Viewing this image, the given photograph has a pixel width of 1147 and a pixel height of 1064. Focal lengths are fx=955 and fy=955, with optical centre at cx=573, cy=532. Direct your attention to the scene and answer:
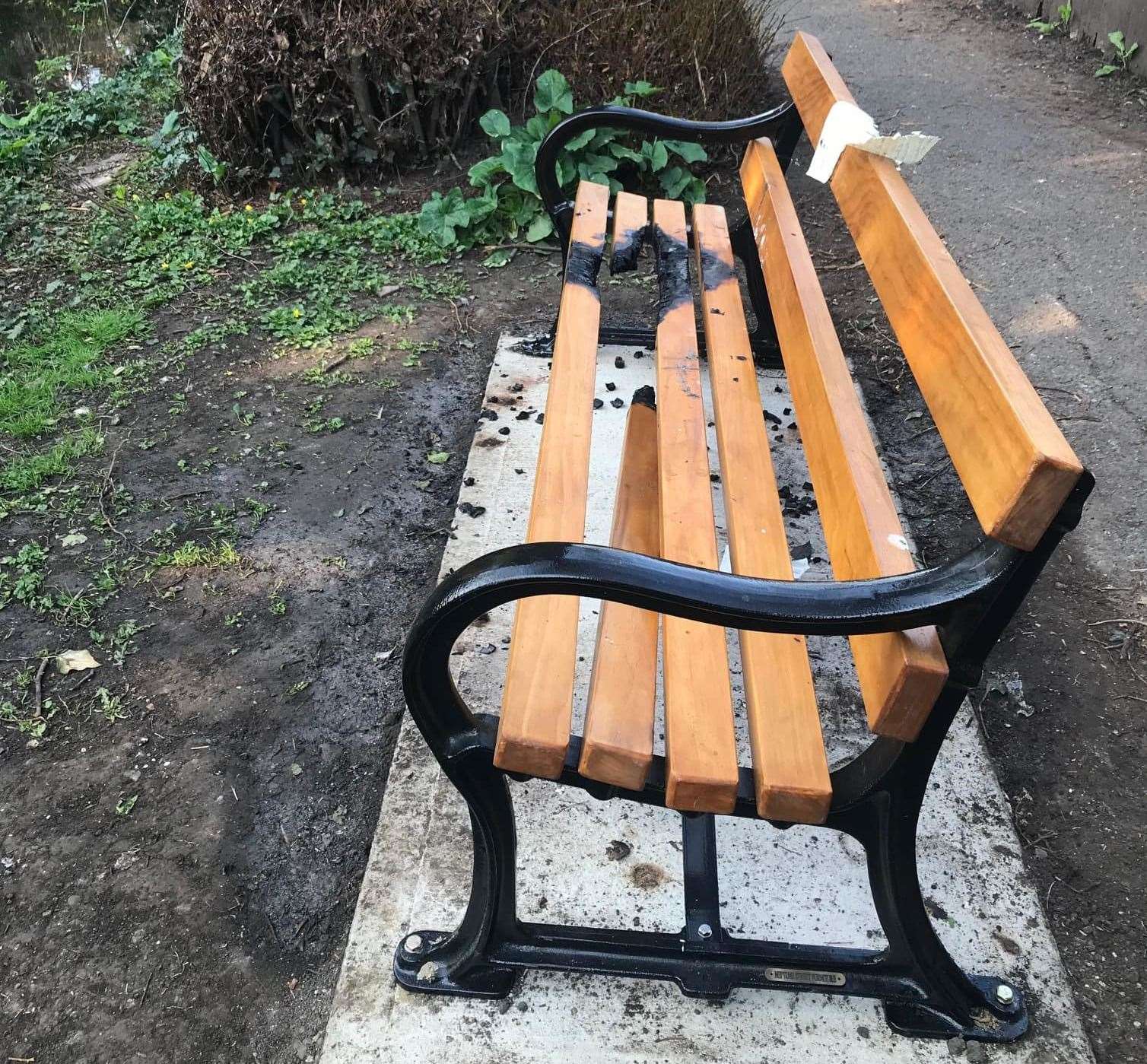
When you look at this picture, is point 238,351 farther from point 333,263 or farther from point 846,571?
point 846,571

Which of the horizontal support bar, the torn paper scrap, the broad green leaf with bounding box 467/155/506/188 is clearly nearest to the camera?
the horizontal support bar

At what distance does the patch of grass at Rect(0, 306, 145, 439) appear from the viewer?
3.40 m

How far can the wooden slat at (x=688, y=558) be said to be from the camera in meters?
1.42

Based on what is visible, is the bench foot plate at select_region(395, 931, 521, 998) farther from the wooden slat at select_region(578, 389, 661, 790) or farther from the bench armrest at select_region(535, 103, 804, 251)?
the bench armrest at select_region(535, 103, 804, 251)

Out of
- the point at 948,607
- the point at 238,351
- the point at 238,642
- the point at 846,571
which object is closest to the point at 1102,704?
the point at 846,571

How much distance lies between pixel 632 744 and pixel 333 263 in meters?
3.50

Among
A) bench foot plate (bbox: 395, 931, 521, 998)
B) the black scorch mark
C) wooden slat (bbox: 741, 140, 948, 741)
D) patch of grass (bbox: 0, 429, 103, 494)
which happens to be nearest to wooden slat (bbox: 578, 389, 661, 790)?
wooden slat (bbox: 741, 140, 948, 741)

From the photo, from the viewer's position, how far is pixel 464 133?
5.12 meters

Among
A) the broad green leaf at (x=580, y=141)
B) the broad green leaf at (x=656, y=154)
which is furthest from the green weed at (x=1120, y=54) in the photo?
the broad green leaf at (x=580, y=141)

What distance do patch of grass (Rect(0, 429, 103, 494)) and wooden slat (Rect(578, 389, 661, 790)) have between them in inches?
78.9

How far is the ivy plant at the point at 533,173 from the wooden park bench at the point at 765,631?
2.39 m

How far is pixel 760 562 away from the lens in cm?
178

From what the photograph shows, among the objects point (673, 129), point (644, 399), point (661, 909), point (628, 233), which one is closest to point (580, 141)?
point (673, 129)

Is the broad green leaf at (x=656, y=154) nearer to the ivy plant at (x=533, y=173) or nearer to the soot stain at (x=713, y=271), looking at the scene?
the ivy plant at (x=533, y=173)
